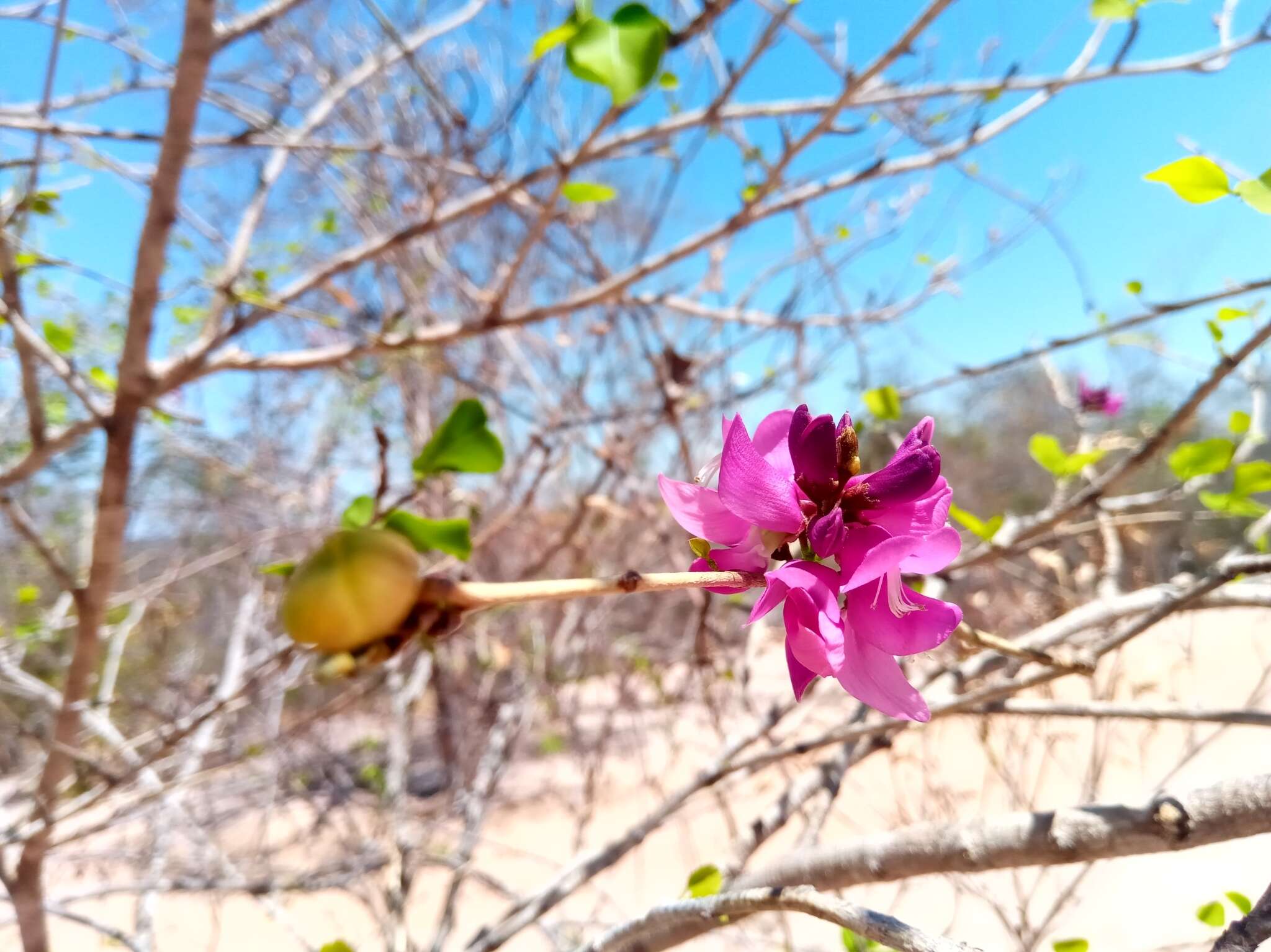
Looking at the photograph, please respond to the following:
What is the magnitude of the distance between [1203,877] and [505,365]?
2936mm

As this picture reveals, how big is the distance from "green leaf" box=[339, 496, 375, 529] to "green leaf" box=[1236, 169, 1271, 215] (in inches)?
23.0

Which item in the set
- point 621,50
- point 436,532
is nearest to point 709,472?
point 436,532

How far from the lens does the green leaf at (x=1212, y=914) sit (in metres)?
0.66

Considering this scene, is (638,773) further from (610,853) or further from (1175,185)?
(1175,185)

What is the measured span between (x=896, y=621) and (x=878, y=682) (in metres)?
0.03

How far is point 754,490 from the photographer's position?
0.31 metres

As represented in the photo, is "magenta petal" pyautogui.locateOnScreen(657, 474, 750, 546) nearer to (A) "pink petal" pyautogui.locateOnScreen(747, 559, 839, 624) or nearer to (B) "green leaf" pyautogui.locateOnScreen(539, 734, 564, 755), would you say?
(A) "pink petal" pyautogui.locateOnScreen(747, 559, 839, 624)

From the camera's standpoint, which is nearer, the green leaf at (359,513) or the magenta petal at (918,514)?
the magenta petal at (918,514)

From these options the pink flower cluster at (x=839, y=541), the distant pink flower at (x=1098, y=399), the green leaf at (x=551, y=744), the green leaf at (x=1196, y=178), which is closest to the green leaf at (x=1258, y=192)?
the green leaf at (x=1196, y=178)

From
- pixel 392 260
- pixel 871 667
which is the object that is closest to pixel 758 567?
pixel 871 667

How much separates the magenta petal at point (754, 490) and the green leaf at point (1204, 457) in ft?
1.93

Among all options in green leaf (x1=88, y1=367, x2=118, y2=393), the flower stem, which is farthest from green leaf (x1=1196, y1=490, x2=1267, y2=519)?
green leaf (x1=88, y1=367, x2=118, y2=393)

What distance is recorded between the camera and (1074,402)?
6.43 ft

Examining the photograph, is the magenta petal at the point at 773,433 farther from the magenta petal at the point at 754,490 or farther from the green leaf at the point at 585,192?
the green leaf at the point at 585,192
